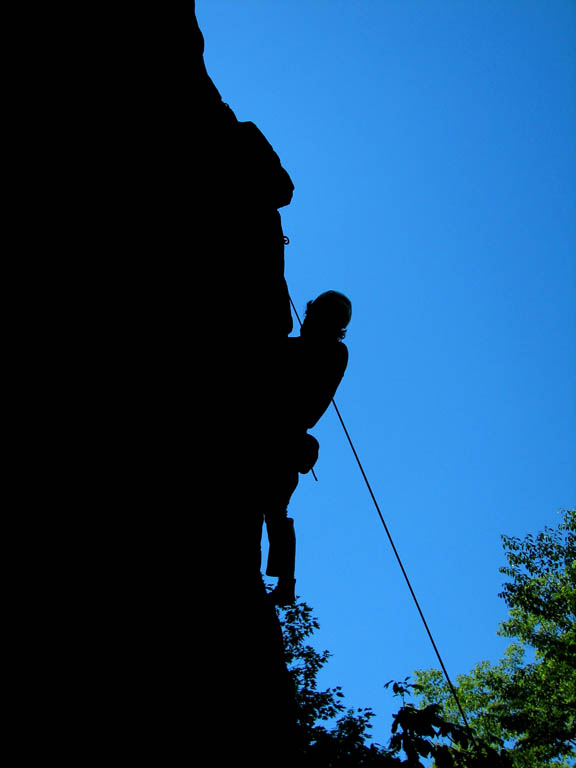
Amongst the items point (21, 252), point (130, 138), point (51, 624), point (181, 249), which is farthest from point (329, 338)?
point (51, 624)

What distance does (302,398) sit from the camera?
5.04 m

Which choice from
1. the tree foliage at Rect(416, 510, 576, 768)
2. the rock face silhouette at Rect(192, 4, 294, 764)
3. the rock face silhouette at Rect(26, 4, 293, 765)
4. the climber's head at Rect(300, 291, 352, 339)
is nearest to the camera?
the rock face silhouette at Rect(26, 4, 293, 765)

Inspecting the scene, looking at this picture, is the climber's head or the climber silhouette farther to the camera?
the climber's head

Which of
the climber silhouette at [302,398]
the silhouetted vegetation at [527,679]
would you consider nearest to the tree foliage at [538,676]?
the silhouetted vegetation at [527,679]

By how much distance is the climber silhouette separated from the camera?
16.1 feet

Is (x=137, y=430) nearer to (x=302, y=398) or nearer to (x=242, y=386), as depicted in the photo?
(x=242, y=386)

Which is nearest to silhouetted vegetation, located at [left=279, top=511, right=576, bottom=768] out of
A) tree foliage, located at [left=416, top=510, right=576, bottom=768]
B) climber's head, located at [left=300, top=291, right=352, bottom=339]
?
tree foliage, located at [left=416, top=510, right=576, bottom=768]

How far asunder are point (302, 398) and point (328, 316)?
0.93 m

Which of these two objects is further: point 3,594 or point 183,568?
point 183,568

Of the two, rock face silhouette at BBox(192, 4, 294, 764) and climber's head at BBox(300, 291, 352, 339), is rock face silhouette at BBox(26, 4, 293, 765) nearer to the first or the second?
rock face silhouette at BBox(192, 4, 294, 764)

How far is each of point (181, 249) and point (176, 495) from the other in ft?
5.30

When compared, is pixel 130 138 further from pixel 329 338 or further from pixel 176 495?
pixel 329 338

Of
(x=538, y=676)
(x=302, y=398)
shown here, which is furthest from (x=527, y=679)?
(x=302, y=398)

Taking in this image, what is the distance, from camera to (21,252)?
2.09m
